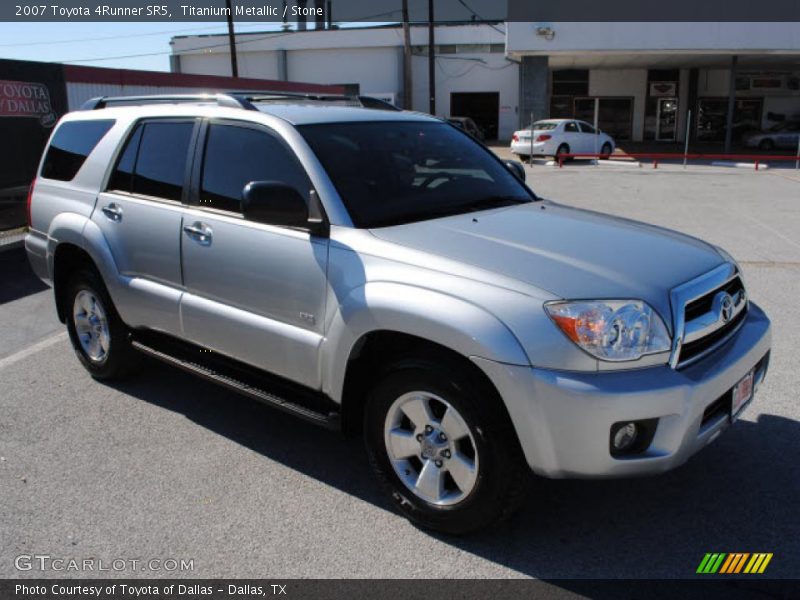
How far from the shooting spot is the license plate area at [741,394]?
3.08 metres

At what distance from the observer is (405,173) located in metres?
3.83

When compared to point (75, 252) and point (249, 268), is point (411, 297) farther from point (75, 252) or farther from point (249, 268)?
point (75, 252)

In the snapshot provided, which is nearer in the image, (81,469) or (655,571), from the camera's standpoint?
(655,571)

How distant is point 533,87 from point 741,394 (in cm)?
2577

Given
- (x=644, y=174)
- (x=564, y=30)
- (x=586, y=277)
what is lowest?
(x=644, y=174)

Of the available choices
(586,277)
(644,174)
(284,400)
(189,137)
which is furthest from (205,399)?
(644,174)

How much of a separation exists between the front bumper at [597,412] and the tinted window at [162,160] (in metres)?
2.32

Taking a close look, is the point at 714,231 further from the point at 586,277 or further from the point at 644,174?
the point at 644,174

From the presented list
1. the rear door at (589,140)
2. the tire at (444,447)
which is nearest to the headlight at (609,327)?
the tire at (444,447)

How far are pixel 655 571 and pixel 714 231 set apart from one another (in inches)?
334

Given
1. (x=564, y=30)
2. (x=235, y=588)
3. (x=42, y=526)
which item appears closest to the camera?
(x=235, y=588)

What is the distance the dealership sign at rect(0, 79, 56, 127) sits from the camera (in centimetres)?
1232

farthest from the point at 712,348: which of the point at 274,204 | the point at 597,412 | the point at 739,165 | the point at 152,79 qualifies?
the point at 739,165

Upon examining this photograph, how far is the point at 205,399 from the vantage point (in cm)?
468
